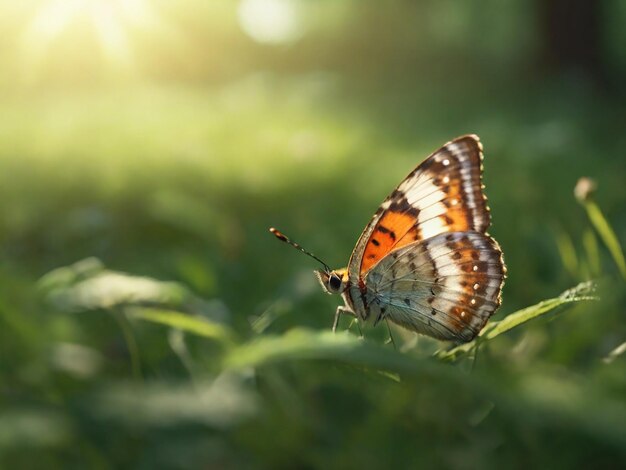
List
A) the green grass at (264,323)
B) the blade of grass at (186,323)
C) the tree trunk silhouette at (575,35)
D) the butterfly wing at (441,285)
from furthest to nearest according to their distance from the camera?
1. the tree trunk silhouette at (575,35)
2. the butterfly wing at (441,285)
3. the blade of grass at (186,323)
4. the green grass at (264,323)

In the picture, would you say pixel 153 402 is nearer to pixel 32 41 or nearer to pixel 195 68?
pixel 32 41

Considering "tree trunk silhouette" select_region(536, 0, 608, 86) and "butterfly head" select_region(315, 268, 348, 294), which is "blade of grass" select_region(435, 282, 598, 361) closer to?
"butterfly head" select_region(315, 268, 348, 294)

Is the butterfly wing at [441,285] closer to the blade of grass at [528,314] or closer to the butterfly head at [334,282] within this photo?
the butterfly head at [334,282]

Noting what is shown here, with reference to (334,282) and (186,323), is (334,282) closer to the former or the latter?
(334,282)

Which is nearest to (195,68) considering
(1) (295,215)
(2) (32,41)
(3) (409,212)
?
(2) (32,41)

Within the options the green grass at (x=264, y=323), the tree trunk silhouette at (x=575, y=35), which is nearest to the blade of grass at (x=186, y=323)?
the green grass at (x=264, y=323)

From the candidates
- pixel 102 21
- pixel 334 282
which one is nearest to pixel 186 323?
pixel 334 282

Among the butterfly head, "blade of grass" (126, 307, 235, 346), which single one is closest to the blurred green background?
→ "blade of grass" (126, 307, 235, 346)
